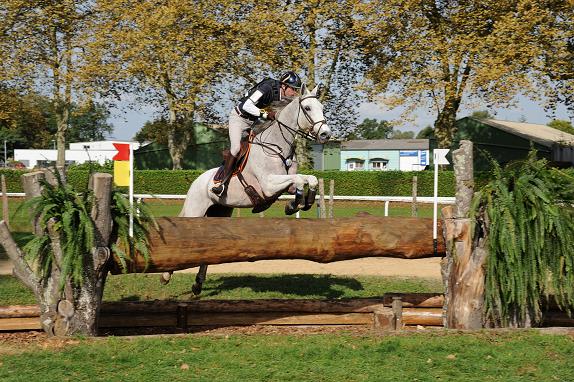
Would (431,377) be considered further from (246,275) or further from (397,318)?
(246,275)

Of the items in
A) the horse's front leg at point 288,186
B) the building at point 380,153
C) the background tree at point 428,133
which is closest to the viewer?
the horse's front leg at point 288,186

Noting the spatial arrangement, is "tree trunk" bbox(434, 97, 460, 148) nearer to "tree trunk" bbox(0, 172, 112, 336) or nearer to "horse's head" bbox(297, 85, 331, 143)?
"horse's head" bbox(297, 85, 331, 143)

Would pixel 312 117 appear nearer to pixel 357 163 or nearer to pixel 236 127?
pixel 236 127

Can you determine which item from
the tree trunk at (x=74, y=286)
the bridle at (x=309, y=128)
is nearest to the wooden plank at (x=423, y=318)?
the bridle at (x=309, y=128)

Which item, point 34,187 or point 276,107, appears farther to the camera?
point 276,107

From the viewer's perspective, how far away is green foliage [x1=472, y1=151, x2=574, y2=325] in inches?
222

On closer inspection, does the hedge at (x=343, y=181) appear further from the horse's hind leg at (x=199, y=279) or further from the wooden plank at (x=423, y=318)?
the wooden plank at (x=423, y=318)

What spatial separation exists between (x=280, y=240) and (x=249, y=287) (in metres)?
3.09

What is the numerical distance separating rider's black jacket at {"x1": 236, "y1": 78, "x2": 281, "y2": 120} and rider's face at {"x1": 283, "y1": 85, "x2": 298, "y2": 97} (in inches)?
4.0

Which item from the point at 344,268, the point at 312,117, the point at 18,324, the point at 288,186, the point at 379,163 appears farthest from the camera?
the point at 379,163

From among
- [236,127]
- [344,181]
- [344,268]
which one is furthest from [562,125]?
[236,127]

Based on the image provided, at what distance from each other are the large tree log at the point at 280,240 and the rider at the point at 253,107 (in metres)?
1.70

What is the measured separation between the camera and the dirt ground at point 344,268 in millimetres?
10469

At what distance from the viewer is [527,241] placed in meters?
5.72
